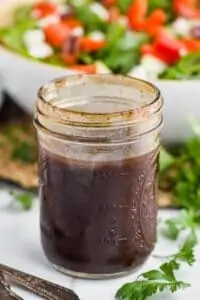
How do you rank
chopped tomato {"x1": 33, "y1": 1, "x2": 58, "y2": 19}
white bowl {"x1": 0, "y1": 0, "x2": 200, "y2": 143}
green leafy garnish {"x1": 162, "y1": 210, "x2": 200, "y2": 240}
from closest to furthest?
green leafy garnish {"x1": 162, "y1": 210, "x2": 200, "y2": 240}, white bowl {"x1": 0, "y1": 0, "x2": 200, "y2": 143}, chopped tomato {"x1": 33, "y1": 1, "x2": 58, "y2": 19}

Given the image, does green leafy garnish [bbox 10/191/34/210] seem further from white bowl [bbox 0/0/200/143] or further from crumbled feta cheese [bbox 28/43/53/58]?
crumbled feta cheese [bbox 28/43/53/58]

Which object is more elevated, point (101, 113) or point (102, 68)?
point (101, 113)

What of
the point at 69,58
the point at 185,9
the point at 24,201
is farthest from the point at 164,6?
the point at 24,201

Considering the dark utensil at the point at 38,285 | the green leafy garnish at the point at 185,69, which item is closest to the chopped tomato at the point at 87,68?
the green leafy garnish at the point at 185,69

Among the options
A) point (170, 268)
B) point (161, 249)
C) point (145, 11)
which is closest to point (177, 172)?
point (161, 249)

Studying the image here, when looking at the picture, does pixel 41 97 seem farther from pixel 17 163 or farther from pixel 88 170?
pixel 17 163

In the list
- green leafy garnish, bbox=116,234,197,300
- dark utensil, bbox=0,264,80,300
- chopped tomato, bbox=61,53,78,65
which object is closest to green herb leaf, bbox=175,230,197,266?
green leafy garnish, bbox=116,234,197,300

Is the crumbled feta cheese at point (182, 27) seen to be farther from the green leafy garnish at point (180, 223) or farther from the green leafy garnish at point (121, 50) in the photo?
the green leafy garnish at point (180, 223)

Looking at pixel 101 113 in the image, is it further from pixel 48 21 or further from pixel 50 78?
pixel 48 21
